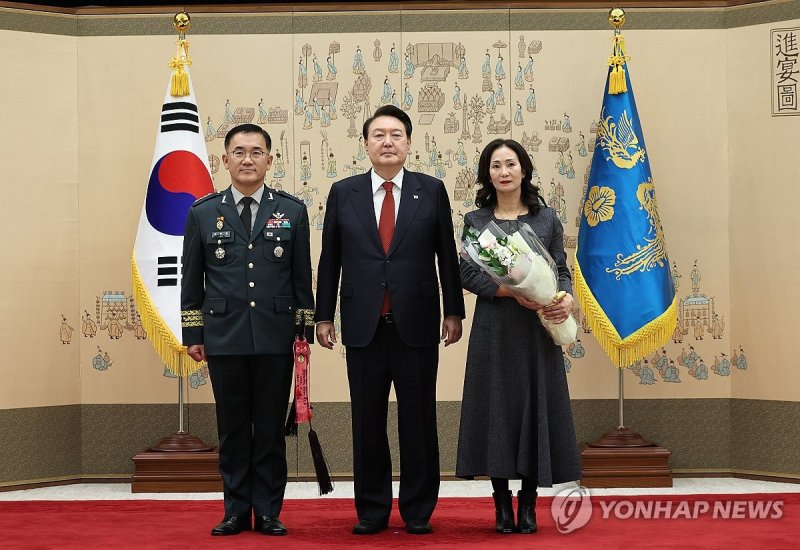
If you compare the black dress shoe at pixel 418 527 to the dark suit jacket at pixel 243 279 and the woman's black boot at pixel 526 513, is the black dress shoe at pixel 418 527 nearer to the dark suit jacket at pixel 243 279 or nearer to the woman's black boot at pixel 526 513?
the woman's black boot at pixel 526 513

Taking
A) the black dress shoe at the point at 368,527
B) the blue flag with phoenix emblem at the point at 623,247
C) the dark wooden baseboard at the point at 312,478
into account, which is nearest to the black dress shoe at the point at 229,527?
the black dress shoe at the point at 368,527

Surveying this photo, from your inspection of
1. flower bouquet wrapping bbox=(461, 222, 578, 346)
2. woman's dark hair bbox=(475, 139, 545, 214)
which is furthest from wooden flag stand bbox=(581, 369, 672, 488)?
woman's dark hair bbox=(475, 139, 545, 214)

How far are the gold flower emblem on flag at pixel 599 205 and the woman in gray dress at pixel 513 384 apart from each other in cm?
159

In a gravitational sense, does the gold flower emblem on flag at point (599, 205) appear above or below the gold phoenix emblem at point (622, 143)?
below

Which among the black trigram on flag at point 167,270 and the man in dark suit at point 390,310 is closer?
the man in dark suit at point 390,310

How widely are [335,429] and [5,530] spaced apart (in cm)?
209

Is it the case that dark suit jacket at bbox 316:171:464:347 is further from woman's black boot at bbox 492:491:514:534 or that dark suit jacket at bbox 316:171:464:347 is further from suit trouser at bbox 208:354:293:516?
woman's black boot at bbox 492:491:514:534

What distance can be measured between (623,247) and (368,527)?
2284 millimetres

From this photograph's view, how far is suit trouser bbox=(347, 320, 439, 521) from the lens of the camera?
420cm

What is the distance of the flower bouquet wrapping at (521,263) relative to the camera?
393 cm

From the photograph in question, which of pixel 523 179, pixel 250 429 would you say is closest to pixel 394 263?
pixel 523 179

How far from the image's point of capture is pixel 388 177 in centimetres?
429

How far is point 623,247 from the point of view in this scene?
5.73m

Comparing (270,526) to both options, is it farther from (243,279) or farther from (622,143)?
(622,143)
